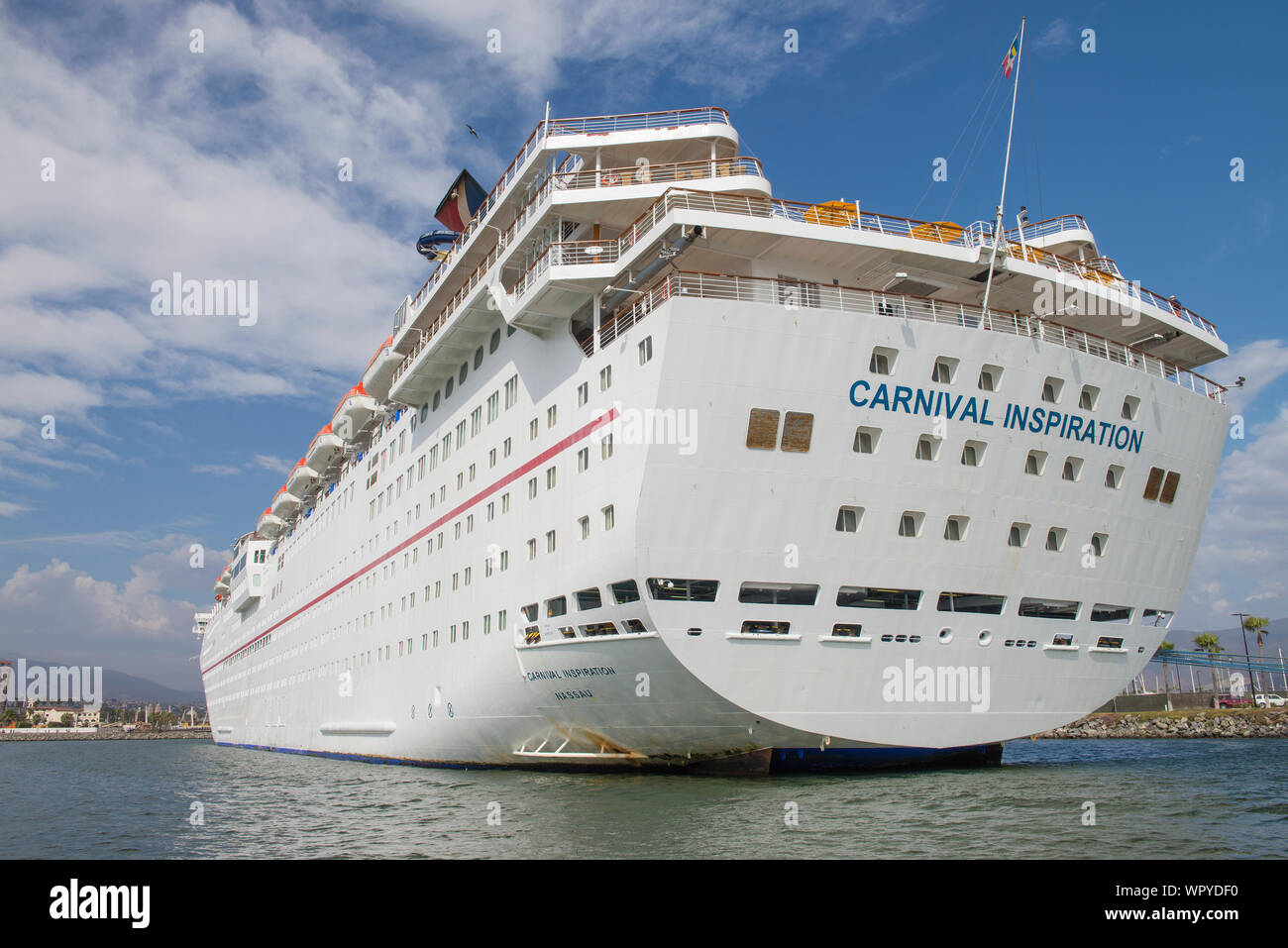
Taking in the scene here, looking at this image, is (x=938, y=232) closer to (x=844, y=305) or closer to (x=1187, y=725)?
(x=844, y=305)

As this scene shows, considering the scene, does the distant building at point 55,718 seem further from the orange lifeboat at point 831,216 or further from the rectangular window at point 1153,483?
the rectangular window at point 1153,483

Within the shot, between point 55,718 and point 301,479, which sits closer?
point 301,479

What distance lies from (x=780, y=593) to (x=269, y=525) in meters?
43.7

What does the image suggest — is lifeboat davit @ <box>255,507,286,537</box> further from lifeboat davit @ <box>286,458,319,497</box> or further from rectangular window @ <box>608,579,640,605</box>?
rectangular window @ <box>608,579,640,605</box>

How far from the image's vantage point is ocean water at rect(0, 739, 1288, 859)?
417 inches

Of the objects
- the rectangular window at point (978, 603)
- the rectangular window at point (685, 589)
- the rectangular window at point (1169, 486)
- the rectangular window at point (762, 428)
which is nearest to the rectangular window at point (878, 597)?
the rectangular window at point (978, 603)

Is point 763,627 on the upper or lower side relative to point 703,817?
upper

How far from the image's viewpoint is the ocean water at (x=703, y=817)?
10.6 metres

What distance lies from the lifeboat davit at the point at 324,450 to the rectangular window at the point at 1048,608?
28.4m

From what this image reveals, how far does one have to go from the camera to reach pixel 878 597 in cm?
1638

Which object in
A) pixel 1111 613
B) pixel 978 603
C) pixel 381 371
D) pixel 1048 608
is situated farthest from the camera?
pixel 381 371

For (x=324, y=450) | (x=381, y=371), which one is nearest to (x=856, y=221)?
(x=381, y=371)

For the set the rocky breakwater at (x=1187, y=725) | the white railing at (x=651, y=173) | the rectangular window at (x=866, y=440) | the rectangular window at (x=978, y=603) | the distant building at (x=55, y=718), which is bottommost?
the distant building at (x=55, y=718)
